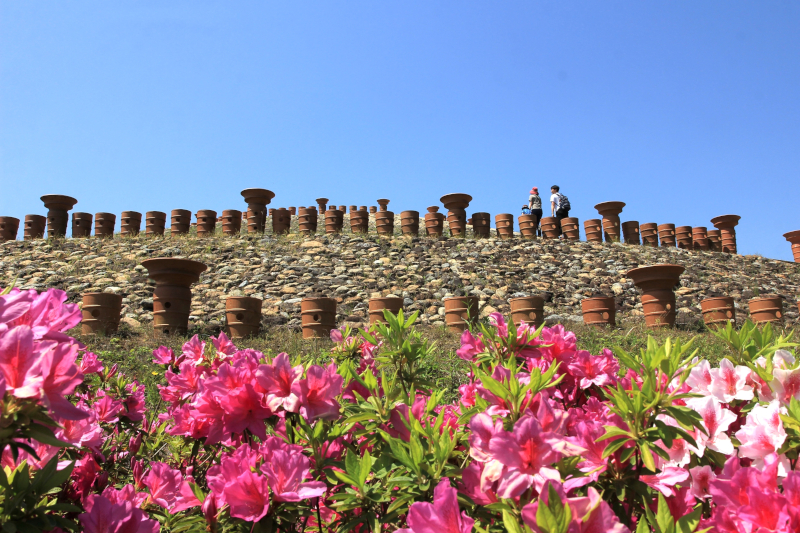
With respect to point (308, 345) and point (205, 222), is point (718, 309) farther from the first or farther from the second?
point (205, 222)

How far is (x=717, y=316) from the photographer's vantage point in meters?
7.92

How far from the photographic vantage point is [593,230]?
1312cm

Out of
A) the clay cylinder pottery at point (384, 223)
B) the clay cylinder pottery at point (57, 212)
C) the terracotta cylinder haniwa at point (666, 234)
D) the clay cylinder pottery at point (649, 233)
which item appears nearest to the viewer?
the clay cylinder pottery at point (384, 223)

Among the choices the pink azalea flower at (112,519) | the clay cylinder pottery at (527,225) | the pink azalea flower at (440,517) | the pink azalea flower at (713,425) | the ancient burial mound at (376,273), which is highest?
the clay cylinder pottery at (527,225)

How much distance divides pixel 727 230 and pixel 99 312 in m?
15.3

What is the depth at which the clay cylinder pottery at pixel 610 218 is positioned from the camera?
13211mm

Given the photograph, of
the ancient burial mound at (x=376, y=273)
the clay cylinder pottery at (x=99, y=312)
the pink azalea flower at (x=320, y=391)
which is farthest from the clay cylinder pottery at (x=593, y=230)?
the pink azalea flower at (x=320, y=391)

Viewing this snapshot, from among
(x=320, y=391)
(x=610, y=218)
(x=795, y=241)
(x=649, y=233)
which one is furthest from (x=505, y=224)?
(x=320, y=391)

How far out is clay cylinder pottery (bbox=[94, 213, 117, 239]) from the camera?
40.1ft

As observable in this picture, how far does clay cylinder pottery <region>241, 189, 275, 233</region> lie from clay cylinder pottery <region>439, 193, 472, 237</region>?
173 inches

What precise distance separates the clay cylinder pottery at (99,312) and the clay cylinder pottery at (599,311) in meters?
7.04

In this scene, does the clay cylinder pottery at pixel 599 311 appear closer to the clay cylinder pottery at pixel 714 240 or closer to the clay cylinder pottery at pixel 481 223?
the clay cylinder pottery at pixel 481 223

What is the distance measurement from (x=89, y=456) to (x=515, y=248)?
1108cm

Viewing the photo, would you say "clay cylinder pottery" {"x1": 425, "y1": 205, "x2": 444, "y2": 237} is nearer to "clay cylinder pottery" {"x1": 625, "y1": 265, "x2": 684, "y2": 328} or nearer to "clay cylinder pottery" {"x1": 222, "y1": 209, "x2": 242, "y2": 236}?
"clay cylinder pottery" {"x1": 222, "y1": 209, "x2": 242, "y2": 236}
